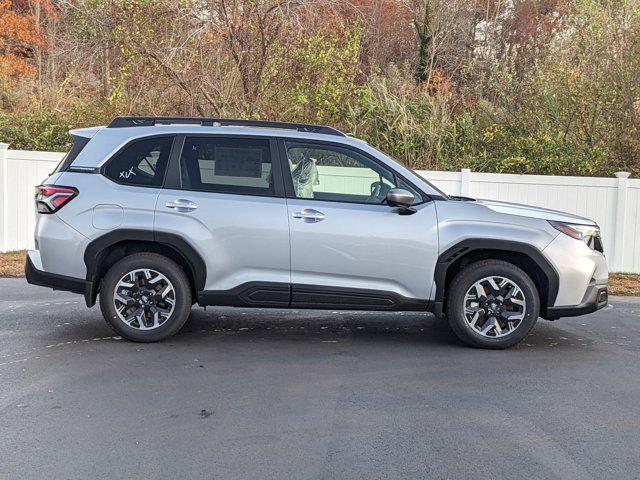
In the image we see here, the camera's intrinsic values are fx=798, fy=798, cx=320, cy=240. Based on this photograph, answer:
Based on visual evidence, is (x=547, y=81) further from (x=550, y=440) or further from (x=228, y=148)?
(x=550, y=440)

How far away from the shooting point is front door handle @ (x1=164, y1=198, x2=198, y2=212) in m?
6.95

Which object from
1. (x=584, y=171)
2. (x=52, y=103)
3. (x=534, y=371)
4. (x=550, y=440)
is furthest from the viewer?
(x=52, y=103)

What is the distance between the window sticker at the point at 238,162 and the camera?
23.2ft

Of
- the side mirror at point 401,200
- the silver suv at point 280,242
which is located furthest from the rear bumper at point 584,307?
the side mirror at point 401,200

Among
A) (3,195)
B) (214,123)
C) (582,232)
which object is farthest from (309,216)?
(3,195)

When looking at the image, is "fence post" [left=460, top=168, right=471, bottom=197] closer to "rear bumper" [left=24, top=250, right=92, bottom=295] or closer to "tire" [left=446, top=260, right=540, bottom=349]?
"tire" [left=446, top=260, right=540, bottom=349]

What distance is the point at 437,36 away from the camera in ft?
92.4

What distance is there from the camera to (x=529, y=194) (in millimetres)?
13266

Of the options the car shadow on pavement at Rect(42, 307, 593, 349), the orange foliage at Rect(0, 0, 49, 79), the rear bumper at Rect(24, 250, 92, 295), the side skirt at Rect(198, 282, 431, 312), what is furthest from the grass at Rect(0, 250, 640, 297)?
the orange foliage at Rect(0, 0, 49, 79)

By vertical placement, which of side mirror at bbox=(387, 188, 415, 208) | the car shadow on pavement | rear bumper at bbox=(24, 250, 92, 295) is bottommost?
the car shadow on pavement

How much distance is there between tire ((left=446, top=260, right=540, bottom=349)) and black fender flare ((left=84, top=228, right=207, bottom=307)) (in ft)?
7.28

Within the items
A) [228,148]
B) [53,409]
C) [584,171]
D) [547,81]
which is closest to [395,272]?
[228,148]

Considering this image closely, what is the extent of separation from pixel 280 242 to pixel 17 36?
25420 mm

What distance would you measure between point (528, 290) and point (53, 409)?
4.02m
